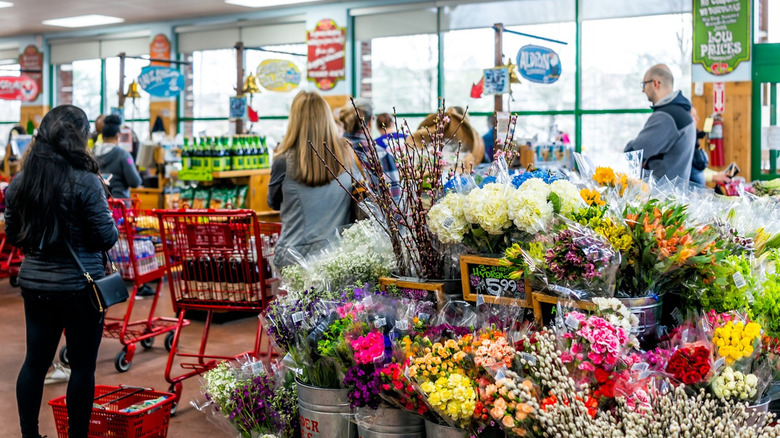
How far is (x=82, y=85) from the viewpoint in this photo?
15.8m

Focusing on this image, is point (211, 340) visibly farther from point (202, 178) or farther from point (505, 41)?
point (505, 41)

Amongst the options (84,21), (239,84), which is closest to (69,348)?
(239,84)

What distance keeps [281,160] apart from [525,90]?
7.58 metres

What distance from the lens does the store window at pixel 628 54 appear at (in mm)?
9688

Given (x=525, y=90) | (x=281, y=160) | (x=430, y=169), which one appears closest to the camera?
(x=430, y=169)

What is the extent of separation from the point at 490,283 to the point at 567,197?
0.33m

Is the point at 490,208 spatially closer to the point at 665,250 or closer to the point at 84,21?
the point at 665,250

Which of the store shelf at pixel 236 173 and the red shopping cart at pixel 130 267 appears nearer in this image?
the red shopping cart at pixel 130 267

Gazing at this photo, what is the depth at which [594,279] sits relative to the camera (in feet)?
6.70

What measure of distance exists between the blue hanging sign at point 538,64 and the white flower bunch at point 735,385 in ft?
23.5

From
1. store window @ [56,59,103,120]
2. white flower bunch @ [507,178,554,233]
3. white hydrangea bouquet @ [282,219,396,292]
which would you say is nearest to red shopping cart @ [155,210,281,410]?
white hydrangea bouquet @ [282,219,396,292]

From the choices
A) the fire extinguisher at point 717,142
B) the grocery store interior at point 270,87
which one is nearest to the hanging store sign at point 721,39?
the grocery store interior at point 270,87

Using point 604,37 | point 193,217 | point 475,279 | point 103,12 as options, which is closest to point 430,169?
point 475,279

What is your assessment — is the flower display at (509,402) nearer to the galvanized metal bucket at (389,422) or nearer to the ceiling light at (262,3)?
the galvanized metal bucket at (389,422)
